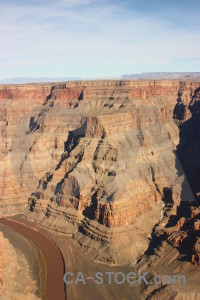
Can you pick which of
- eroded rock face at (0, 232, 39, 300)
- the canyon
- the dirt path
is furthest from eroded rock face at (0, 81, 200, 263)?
eroded rock face at (0, 232, 39, 300)

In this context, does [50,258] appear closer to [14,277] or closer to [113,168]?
[14,277]

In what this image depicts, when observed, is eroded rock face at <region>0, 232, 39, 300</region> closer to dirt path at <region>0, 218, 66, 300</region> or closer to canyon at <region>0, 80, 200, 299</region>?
dirt path at <region>0, 218, 66, 300</region>

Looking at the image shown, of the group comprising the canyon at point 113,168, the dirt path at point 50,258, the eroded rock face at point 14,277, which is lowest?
the dirt path at point 50,258

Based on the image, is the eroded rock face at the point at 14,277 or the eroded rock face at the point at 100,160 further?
the eroded rock face at the point at 100,160

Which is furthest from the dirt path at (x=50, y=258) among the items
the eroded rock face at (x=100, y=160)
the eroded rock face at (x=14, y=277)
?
the eroded rock face at (x=100, y=160)

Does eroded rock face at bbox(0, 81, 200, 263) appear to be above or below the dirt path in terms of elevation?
above

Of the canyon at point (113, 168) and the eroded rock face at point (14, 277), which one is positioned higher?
the canyon at point (113, 168)

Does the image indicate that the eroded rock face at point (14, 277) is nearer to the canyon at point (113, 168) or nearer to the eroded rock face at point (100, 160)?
the canyon at point (113, 168)
